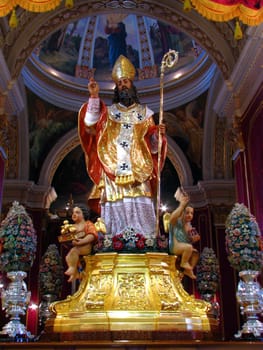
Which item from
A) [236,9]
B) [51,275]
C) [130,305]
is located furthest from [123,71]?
[130,305]

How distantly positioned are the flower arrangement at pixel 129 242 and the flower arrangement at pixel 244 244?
85 centimetres

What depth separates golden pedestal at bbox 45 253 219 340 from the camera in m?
4.72

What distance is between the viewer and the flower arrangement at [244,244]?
4.95 m

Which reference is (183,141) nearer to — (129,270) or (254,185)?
(254,185)

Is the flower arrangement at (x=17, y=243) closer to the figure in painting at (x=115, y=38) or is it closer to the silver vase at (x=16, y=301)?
the silver vase at (x=16, y=301)

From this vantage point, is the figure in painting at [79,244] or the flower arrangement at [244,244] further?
the figure in painting at [79,244]

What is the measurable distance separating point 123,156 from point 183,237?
129 centimetres

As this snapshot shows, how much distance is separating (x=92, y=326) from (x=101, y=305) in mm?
248

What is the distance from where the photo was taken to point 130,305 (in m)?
4.93

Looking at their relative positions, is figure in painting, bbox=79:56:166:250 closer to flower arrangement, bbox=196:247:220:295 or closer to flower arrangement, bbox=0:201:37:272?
flower arrangement, bbox=196:247:220:295

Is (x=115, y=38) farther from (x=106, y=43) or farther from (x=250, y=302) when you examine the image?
(x=250, y=302)

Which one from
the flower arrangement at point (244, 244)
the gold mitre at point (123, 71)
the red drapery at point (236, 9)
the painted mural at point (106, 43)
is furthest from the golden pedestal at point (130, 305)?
the painted mural at point (106, 43)

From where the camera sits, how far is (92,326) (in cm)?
473

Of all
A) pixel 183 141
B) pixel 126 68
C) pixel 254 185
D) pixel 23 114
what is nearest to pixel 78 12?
pixel 126 68
